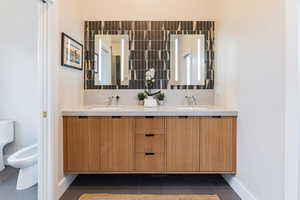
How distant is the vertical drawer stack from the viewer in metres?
2.77

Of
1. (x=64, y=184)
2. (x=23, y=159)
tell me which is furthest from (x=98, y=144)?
(x=23, y=159)

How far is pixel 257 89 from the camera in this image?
7.33 feet

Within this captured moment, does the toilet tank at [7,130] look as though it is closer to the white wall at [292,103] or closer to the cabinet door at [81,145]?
the cabinet door at [81,145]

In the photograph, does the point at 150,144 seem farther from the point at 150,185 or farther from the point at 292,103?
the point at 292,103

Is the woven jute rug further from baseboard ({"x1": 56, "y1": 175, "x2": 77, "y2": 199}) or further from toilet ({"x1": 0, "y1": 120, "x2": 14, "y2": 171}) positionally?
toilet ({"x1": 0, "y1": 120, "x2": 14, "y2": 171})

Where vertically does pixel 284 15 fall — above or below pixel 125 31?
below

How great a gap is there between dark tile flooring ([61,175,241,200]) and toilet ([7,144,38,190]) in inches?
18.1

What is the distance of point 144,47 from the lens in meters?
3.53

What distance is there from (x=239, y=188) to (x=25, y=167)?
2353mm

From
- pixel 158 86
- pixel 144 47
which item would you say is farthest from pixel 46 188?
pixel 144 47

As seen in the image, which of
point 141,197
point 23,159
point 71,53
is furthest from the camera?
point 71,53

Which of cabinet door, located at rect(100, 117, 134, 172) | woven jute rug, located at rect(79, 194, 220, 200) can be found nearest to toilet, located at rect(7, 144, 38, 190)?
woven jute rug, located at rect(79, 194, 220, 200)

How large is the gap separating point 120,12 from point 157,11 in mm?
533

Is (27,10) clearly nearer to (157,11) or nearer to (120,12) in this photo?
(120,12)
